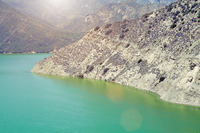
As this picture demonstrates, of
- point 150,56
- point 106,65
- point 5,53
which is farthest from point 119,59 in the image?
point 5,53

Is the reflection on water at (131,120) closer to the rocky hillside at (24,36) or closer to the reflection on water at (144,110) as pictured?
the reflection on water at (144,110)

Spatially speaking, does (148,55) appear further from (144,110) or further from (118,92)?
(144,110)

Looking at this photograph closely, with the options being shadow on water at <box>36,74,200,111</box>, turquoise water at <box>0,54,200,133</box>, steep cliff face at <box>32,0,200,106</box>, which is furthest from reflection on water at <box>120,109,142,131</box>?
steep cliff face at <box>32,0,200,106</box>

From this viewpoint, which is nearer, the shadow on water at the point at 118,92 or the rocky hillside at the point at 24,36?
the shadow on water at the point at 118,92

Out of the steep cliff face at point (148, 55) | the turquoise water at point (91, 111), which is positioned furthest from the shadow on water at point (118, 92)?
Result: the steep cliff face at point (148, 55)

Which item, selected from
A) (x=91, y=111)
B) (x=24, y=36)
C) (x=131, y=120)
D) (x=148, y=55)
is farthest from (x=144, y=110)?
(x=24, y=36)

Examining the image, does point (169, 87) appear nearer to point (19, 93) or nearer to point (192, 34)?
point (192, 34)
